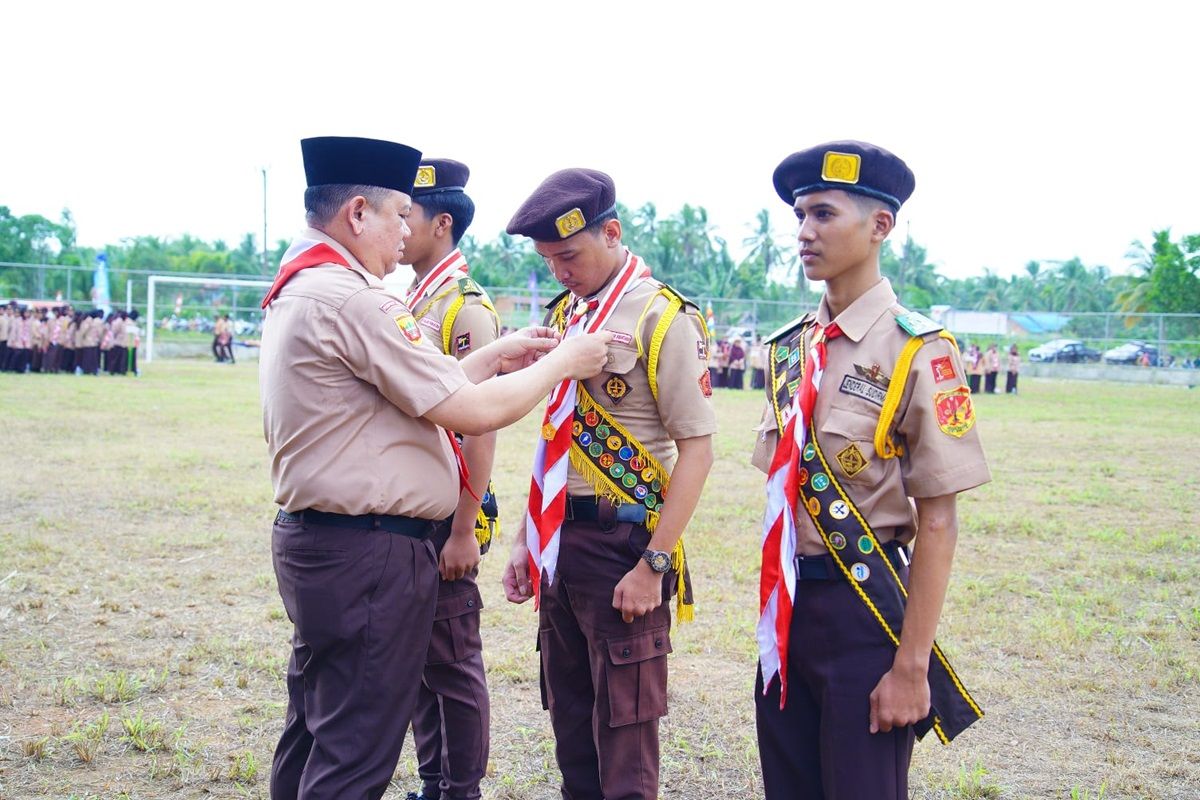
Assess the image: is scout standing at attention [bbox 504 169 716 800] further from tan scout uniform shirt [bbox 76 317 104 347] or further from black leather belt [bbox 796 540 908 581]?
tan scout uniform shirt [bbox 76 317 104 347]

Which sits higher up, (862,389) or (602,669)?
(862,389)

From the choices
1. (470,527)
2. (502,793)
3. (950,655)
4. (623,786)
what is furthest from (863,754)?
(950,655)

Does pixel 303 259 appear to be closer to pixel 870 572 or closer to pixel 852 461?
pixel 852 461

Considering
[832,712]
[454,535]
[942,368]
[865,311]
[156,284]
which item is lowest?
[832,712]

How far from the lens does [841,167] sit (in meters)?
2.38

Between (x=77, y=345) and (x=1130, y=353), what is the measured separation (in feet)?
106

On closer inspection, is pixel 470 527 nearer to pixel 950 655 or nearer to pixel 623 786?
pixel 623 786

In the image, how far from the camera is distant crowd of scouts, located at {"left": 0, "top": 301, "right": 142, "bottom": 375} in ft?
81.2

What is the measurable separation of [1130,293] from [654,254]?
24.9m

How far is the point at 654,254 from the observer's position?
57625mm

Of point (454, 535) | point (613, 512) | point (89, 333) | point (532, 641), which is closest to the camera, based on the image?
point (613, 512)

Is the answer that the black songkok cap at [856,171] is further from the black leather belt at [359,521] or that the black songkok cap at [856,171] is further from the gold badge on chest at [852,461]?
the black leather belt at [359,521]

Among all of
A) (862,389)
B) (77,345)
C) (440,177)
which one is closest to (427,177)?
(440,177)

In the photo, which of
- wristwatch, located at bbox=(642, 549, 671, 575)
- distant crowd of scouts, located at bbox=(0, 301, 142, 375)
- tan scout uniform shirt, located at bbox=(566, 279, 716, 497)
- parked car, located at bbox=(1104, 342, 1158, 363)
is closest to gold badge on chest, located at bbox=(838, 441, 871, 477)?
tan scout uniform shirt, located at bbox=(566, 279, 716, 497)
